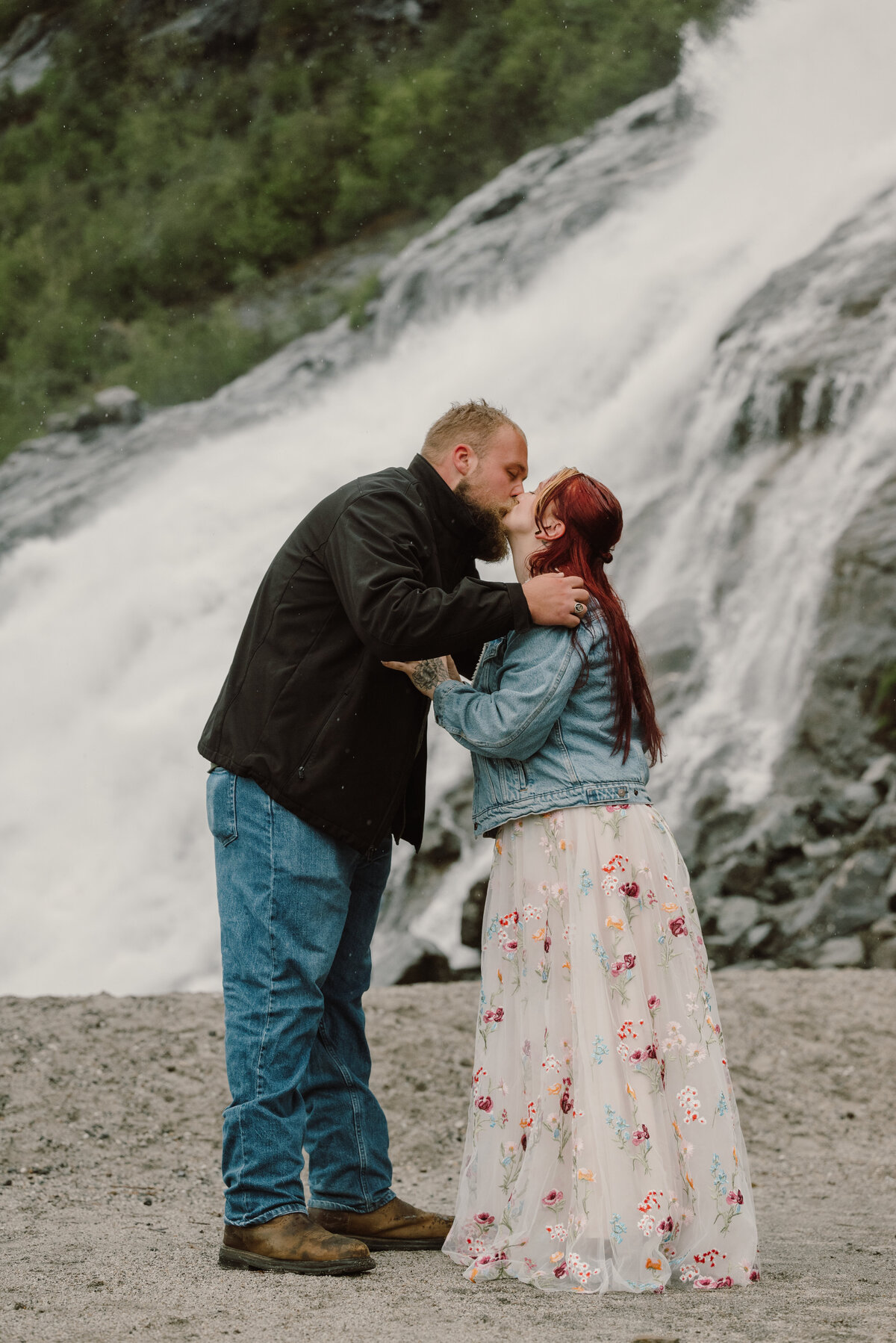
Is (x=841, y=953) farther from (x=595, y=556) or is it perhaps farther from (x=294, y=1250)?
(x=294, y=1250)

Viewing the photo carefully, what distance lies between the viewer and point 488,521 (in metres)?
3.24

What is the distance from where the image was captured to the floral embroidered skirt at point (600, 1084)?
8.92ft

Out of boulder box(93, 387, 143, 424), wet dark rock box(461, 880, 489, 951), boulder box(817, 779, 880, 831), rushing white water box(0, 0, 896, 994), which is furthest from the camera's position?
boulder box(93, 387, 143, 424)

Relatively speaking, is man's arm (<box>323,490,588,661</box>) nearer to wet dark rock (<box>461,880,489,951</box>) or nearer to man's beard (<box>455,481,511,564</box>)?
man's beard (<box>455,481,511,564</box>)

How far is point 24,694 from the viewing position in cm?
1404

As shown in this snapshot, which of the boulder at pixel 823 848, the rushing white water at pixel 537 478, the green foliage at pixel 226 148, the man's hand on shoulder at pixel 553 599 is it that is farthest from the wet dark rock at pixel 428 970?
the green foliage at pixel 226 148

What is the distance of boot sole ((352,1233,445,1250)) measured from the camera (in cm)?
318

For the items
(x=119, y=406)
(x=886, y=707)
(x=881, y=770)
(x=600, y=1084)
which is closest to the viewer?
(x=600, y=1084)

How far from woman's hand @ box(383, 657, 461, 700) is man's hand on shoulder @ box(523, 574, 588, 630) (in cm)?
26

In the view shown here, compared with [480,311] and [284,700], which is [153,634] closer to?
[480,311]

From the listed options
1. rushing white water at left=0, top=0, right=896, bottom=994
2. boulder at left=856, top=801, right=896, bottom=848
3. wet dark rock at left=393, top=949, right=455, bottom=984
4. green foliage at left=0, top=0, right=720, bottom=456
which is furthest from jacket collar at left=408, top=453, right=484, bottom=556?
green foliage at left=0, top=0, right=720, bottom=456

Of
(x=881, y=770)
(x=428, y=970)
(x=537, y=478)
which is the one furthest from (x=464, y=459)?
(x=537, y=478)

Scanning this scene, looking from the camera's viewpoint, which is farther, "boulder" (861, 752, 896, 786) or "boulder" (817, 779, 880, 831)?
"boulder" (861, 752, 896, 786)

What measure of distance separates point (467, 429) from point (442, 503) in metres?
0.19
